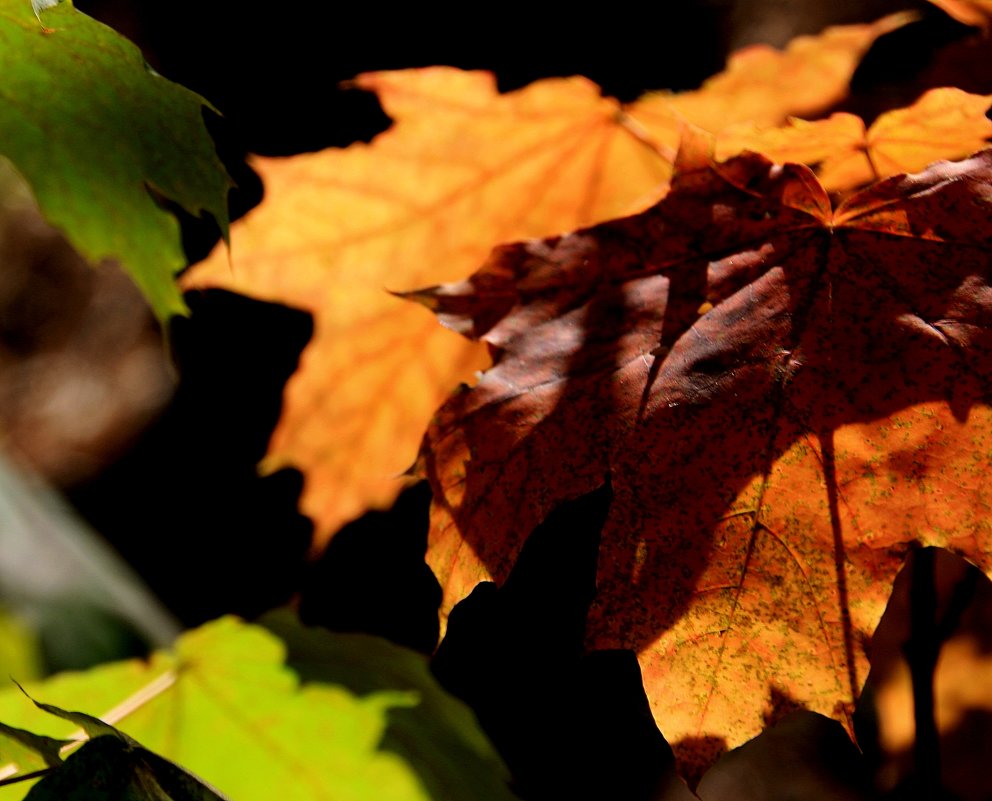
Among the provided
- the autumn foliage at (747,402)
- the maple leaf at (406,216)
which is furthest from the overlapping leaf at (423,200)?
the autumn foliage at (747,402)

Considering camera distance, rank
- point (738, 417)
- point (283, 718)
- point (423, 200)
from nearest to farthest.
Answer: point (738, 417)
point (283, 718)
point (423, 200)

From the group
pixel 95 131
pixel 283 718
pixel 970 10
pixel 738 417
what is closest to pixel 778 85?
pixel 970 10

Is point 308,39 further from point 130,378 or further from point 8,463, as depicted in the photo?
point 8,463

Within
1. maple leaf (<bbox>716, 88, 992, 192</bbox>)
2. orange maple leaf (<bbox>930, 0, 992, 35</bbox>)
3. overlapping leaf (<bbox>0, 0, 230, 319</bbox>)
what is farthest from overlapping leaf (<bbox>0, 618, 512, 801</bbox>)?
orange maple leaf (<bbox>930, 0, 992, 35</bbox>)

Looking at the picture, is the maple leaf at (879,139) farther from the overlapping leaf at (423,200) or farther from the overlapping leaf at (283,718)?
the overlapping leaf at (283,718)

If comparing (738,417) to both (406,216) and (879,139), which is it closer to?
(879,139)

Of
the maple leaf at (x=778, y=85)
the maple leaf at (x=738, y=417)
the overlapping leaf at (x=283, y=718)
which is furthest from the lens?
the maple leaf at (x=778, y=85)

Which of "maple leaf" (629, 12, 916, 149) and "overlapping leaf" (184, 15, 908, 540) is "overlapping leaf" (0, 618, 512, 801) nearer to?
"overlapping leaf" (184, 15, 908, 540)

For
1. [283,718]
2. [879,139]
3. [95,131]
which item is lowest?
[283,718]
